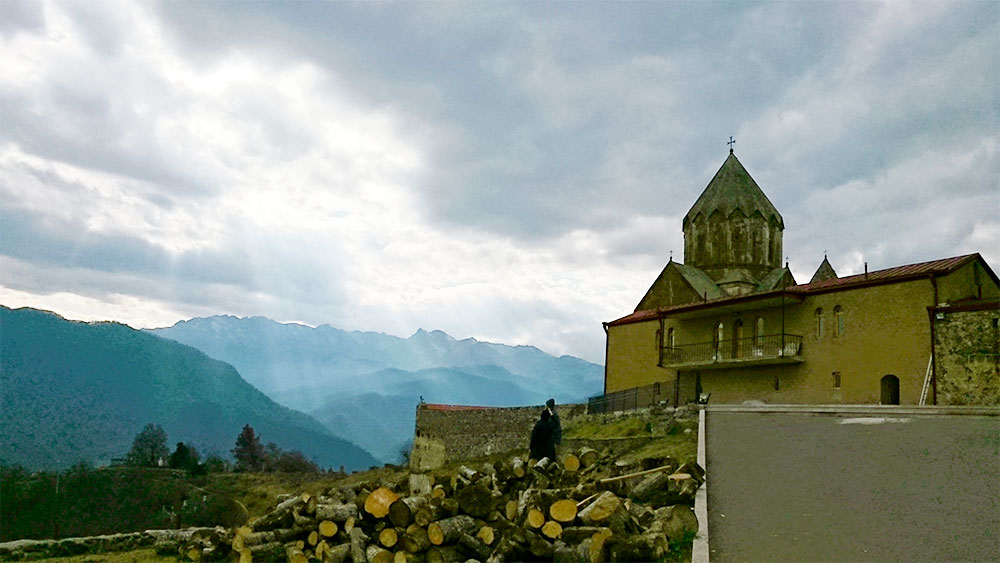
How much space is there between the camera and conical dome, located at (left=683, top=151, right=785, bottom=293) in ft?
117

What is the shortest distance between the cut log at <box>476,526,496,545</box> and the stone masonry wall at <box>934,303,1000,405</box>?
1676 cm

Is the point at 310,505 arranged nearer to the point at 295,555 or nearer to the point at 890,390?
the point at 295,555

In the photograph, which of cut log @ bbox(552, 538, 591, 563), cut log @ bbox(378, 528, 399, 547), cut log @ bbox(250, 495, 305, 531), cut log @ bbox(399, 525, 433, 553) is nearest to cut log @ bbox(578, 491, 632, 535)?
cut log @ bbox(552, 538, 591, 563)

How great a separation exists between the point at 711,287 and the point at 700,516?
87.3ft

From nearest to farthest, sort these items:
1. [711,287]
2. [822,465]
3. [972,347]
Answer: [822,465]
[972,347]
[711,287]

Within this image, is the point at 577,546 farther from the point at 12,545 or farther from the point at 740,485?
the point at 12,545

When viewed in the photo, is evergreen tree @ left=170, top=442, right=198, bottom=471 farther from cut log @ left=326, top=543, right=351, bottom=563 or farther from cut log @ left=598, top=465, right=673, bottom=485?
cut log @ left=598, top=465, right=673, bottom=485

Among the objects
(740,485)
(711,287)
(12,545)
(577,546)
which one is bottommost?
(12,545)

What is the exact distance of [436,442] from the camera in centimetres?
3491

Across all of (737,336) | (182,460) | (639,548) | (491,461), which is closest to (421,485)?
(639,548)

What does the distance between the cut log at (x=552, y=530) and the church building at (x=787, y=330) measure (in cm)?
1421

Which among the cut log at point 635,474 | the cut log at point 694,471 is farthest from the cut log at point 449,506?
the cut log at point 694,471

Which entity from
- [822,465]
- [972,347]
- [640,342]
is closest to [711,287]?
[640,342]

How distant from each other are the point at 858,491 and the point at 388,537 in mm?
6150
